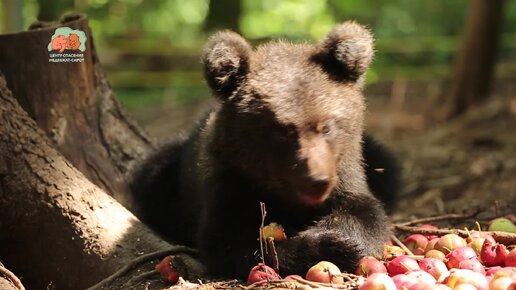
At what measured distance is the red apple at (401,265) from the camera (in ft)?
12.6

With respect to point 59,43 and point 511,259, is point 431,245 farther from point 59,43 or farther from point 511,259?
point 59,43

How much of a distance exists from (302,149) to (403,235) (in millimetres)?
1475

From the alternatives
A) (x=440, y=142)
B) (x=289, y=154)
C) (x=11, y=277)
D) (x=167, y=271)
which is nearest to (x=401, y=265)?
(x=289, y=154)

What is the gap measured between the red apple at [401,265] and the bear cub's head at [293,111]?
1.72ft

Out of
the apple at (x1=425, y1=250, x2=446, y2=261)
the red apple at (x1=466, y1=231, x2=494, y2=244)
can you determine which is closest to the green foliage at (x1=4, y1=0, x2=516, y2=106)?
the red apple at (x1=466, y1=231, x2=494, y2=244)

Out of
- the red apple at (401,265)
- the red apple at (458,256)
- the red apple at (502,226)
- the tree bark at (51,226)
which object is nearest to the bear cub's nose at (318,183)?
the red apple at (401,265)

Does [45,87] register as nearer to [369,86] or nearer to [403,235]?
[403,235]

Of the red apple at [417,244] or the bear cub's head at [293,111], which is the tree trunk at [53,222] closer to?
the bear cub's head at [293,111]

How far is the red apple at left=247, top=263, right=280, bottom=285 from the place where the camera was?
379 cm

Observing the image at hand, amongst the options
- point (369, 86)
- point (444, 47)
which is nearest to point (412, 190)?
point (369, 86)

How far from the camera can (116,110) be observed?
6215mm

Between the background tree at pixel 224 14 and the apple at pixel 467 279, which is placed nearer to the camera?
the apple at pixel 467 279

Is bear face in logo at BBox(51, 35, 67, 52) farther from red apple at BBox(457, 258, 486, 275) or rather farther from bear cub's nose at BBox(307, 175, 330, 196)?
red apple at BBox(457, 258, 486, 275)

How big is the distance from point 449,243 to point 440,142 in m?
6.04
